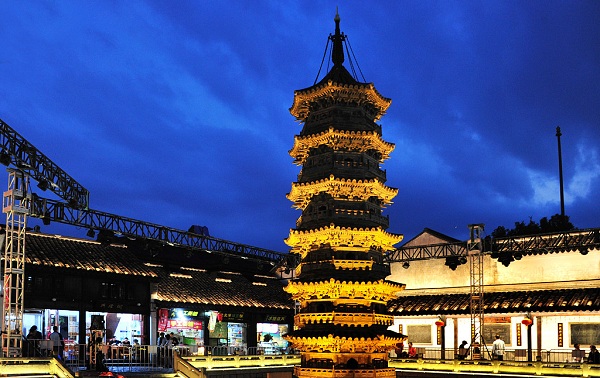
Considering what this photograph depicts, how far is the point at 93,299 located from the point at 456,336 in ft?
67.1

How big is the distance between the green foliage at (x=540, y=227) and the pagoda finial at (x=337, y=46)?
3512 centimetres

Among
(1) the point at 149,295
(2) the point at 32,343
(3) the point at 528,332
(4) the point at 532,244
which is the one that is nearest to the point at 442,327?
(3) the point at 528,332

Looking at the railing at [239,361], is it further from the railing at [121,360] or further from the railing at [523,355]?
the railing at [523,355]

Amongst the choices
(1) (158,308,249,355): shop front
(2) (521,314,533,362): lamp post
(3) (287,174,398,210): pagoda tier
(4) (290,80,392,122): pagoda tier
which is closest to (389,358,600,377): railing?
(2) (521,314,533,362): lamp post

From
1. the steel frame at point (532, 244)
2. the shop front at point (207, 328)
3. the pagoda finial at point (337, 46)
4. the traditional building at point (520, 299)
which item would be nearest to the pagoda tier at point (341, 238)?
the pagoda finial at point (337, 46)

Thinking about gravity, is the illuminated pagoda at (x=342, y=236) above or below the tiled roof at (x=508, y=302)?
above

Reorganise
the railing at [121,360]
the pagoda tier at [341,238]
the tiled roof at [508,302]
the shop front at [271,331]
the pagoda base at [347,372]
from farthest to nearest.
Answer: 1. the shop front at [271,331]
2. the tiled roof at [508,302]
3. the railing at [121,360]
4. the pagoda tier at [341,238]
5. the pagoda base at [347,372]

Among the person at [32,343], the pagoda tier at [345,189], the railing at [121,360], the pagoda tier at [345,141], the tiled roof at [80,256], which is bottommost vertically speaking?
the railing at [121,360]

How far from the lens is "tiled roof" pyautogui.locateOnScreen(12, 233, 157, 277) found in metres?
35.9

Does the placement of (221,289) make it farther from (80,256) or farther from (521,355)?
(521,355)

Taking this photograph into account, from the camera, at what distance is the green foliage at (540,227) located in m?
58.4

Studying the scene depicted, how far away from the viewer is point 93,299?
37.7 metres

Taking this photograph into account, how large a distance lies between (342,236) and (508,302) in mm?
18485

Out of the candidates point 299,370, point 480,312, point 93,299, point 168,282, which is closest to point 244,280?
point 168,282
